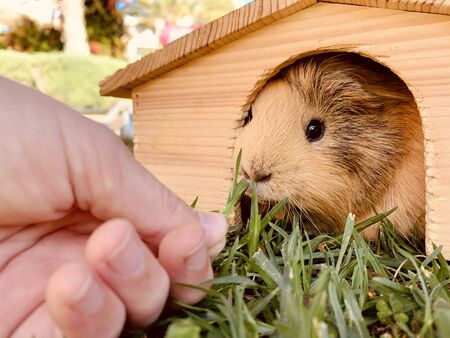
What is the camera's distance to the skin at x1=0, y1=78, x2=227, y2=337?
0.88 m

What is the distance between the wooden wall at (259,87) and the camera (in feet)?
4.75

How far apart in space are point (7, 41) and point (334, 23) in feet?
51.7

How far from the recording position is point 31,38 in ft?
50.9

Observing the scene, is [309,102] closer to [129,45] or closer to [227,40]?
[227,40]

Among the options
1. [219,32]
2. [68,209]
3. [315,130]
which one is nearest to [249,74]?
[219,32]

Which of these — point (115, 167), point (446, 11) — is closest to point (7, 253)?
point (115, 167)

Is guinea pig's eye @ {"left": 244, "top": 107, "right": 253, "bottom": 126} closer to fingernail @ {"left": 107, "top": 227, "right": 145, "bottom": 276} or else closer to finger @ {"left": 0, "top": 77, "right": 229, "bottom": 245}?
finger @ {"left": 0, "top": 77, "right": 229, "bottom": 245}

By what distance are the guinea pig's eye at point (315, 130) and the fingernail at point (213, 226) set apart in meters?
0.77

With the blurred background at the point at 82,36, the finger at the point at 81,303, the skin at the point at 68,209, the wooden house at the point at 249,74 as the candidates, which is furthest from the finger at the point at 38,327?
the blurred background at the point at 82,36

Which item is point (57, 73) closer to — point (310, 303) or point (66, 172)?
point (66, 172)

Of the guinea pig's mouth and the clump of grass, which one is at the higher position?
the clump of grass

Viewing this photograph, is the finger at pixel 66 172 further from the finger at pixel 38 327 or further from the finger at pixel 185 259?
the finger at pixel 38 327

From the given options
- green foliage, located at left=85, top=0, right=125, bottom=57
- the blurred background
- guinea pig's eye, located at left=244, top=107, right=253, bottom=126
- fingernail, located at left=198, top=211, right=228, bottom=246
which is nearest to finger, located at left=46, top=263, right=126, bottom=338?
fingernail, located at left=198, top=211, right=228, bottom=246

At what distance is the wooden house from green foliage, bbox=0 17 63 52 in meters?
14.7
